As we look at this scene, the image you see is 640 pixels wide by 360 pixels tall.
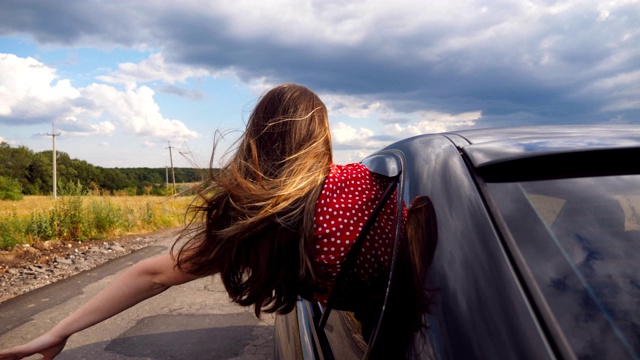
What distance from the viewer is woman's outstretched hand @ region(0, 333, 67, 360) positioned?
75.9 inches

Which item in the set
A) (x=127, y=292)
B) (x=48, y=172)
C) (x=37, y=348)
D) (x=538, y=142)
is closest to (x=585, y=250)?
(x=538, y=142)

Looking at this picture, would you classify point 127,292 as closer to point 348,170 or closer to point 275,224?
point 275,224

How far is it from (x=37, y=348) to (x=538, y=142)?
1.95 meters

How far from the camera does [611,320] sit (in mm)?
887

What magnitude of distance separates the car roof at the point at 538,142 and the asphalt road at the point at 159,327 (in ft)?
9.88

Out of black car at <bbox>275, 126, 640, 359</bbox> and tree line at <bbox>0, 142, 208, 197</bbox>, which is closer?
black car at <bbox>275, 126, 640, 359</bbox>

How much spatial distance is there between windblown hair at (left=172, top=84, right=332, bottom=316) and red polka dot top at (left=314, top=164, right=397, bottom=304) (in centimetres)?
4

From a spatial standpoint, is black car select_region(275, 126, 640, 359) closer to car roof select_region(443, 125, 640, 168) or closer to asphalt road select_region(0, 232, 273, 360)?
car roof select_region(443, 125, 640, 168)

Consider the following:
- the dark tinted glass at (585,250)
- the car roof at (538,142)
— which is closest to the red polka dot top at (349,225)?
the car roof at (538,142)

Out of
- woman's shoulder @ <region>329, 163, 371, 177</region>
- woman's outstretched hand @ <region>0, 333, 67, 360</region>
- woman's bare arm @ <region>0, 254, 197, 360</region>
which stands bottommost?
woman's outstretched hand @ <region>0, 333, 67, 360</region>

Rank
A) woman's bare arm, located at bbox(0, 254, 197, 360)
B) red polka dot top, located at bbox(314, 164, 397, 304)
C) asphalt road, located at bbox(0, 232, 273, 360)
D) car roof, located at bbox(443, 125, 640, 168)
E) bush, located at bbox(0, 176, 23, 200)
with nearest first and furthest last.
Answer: car roof, located at bbox(443, 125, 640, 168), red polka dot top, located at bbox(314, 164, 397, 304), woman's bare arm, located at bbox(0, 254, 197, 360), asphalt road, located at bbox(0, 232, 273, 360), bush, located at bbox(0, 176, 23, 200)

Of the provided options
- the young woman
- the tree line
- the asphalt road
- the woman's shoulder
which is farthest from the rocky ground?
the tree line

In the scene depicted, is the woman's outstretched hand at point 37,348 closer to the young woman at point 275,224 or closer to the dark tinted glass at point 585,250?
the young woman at point 275,224

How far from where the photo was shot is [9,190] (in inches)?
2370
